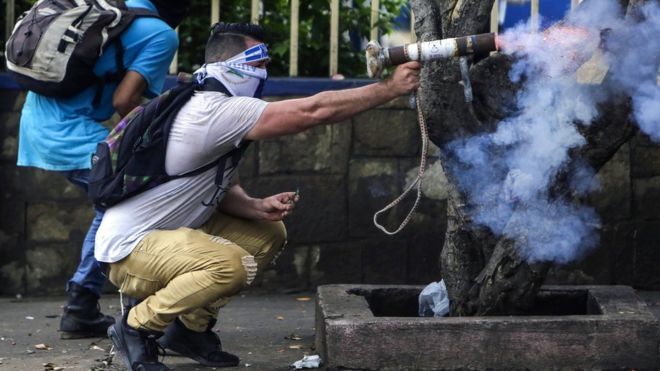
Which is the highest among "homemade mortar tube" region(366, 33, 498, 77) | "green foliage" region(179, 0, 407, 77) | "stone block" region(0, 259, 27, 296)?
"green foliage" region(179, 0, 407, 77)

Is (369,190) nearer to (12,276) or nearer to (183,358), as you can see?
(183,358)

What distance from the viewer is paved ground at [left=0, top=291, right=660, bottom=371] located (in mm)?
5160

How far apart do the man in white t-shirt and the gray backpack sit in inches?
30.2

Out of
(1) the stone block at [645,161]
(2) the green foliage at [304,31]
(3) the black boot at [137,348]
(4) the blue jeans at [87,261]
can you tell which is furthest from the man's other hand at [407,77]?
(1) the stone block at [645,161]

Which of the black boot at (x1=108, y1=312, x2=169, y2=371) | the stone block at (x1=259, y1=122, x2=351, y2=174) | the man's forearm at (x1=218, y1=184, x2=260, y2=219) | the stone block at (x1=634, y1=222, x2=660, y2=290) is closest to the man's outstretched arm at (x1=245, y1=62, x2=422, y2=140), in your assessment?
the man's forearm at (x1=218, y1=184, x2=260, y2=219)

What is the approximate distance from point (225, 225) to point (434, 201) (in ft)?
6.30

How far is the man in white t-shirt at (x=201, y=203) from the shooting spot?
14.9 feet

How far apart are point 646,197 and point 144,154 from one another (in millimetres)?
3296

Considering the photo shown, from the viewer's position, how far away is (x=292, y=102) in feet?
15.0

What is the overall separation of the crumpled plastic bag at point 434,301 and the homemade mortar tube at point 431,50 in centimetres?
127

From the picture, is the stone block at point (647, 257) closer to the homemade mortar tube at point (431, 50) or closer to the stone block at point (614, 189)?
the stone block at point (614, 189)

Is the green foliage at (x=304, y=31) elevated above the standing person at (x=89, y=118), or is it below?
above

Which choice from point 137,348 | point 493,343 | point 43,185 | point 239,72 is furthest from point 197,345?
point 43,185

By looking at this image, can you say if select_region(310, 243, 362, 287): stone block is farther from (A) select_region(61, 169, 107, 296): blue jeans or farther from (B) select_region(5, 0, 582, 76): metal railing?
(A) select_region(61, 169, 107, 296): blue jeans
